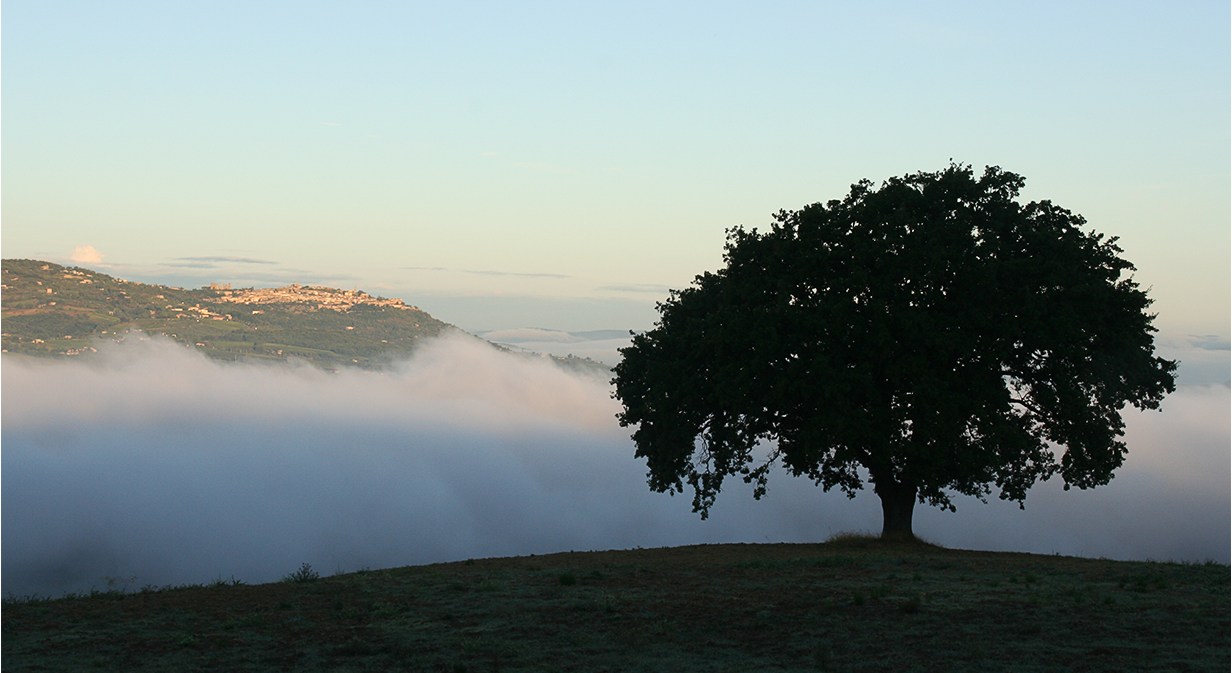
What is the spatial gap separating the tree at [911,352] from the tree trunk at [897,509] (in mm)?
73

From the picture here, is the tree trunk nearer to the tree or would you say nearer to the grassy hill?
the tree

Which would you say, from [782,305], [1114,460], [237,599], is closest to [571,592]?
[237,599]

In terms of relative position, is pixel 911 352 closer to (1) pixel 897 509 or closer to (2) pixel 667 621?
(1) pixel 897 509

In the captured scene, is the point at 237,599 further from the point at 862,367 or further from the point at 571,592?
the point at 862,367

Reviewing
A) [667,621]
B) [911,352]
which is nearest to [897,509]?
[911,352]

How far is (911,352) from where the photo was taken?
145ft

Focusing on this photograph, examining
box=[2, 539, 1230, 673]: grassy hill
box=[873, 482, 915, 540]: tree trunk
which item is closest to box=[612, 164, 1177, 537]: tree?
box=[873, 482, 915, 540]: tree trunk

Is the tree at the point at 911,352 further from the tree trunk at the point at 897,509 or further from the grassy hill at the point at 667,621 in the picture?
the grassy hill at the point at 667,621

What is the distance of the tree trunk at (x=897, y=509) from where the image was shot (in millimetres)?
47125

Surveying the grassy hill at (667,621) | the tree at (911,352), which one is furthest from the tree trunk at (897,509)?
the grassy hill at (667,621)

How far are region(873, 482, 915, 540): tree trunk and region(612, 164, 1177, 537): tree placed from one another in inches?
2.9

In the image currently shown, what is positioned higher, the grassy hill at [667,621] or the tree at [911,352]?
the tree at [911,352]

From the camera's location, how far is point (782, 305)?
145 ft

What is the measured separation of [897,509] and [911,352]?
6.67m
